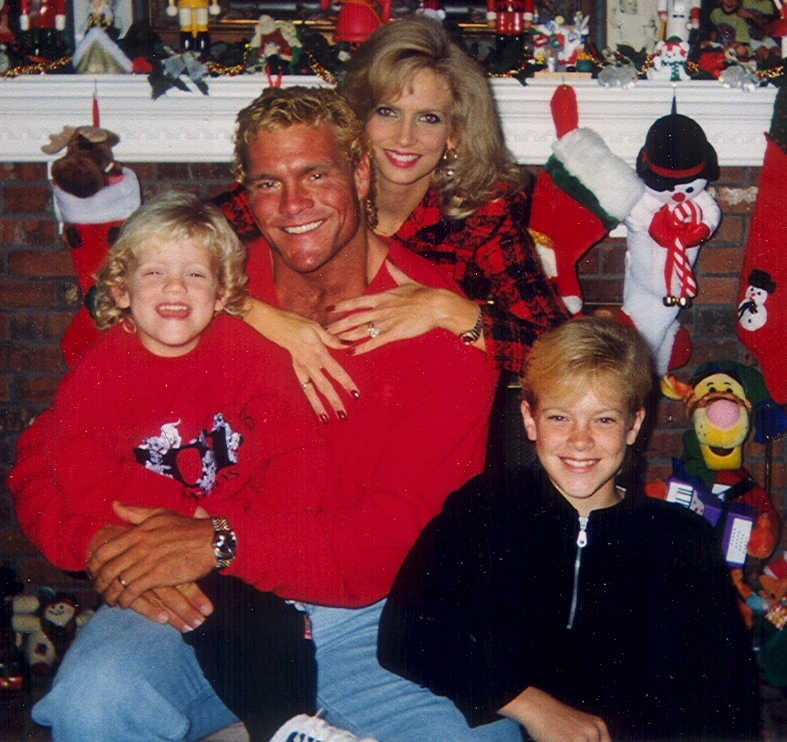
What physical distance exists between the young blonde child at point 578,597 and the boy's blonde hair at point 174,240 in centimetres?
56

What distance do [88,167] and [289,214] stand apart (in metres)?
0.90

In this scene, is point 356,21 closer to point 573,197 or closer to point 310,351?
point 573,197

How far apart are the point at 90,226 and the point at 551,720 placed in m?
1.66

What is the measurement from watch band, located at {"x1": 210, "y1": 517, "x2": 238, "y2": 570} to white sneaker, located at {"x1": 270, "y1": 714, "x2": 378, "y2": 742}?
0.27 metres

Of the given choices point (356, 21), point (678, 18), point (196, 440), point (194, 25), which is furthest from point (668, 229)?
point (196, 440)

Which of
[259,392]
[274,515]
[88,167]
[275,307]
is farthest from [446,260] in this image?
[88,167]

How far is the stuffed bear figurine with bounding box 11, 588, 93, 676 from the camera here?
2.61 meters

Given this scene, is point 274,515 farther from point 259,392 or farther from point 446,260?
point 446,260

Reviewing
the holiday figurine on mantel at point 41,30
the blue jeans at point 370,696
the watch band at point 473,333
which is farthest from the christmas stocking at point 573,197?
the holiday figurine on mantel at point 41,30

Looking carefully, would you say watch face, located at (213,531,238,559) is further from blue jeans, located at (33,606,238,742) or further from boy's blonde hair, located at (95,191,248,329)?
boy's blonde hair, located at (95,191,248,329)

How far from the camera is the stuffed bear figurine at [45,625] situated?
2.61 m

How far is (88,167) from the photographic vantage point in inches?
94.1

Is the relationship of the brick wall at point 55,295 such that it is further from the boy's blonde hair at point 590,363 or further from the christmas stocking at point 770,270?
the boy's blonde hair at point 590,363

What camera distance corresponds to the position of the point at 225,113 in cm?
257
